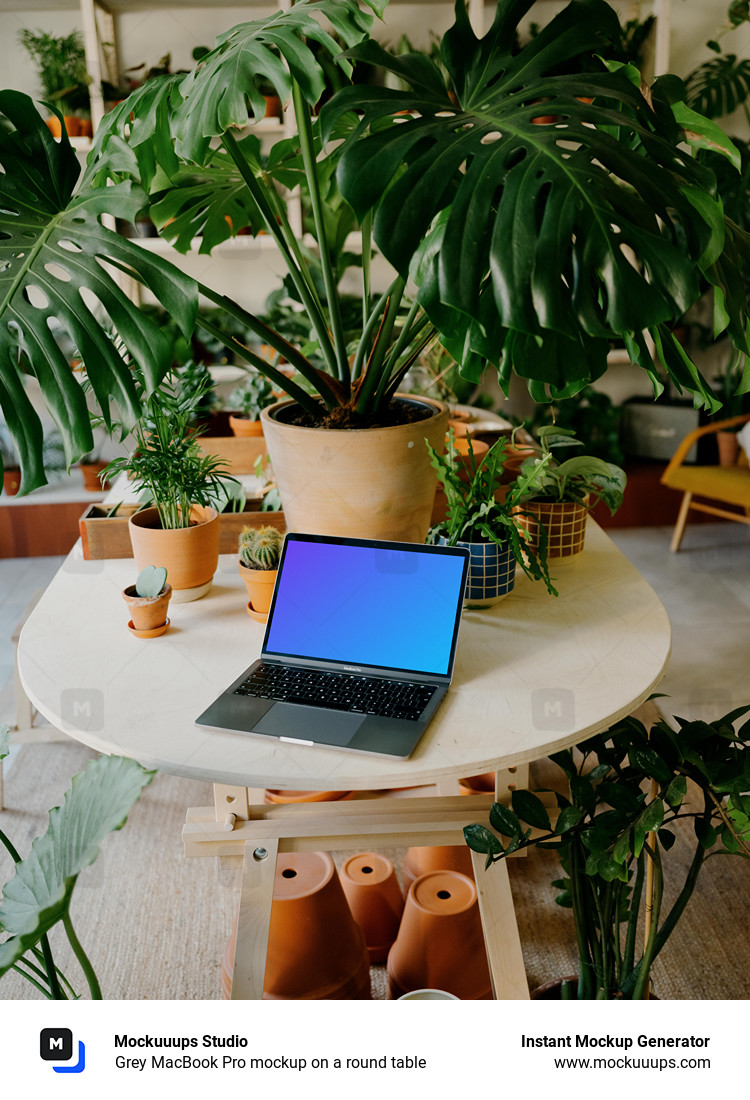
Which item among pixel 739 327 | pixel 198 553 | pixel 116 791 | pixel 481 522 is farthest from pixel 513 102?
pixel 116 791

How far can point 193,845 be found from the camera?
130 centimetres

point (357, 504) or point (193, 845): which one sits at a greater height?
point (357, 504)

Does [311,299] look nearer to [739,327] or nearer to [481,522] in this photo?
[481,522]

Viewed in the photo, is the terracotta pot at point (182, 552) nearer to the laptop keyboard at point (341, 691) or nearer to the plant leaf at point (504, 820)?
the laptop keyboard at point (341, 691)

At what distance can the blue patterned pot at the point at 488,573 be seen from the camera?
130cm

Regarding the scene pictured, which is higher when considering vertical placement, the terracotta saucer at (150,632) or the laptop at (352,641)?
the laptop at (352,641)

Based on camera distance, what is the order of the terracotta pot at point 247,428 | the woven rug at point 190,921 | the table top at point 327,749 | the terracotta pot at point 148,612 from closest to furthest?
the table top at point 327,749
the terracotta pot at point 148,612
the woven rug at point 190,921
the terracotta pot at point 247,428

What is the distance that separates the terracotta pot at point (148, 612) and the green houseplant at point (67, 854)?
364 millimetres

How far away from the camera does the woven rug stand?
1.52 m

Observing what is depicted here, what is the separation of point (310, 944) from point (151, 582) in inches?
23.8

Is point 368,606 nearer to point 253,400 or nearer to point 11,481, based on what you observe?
point 253,400

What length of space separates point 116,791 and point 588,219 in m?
0.74

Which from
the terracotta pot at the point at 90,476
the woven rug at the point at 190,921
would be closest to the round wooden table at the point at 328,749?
the woven rug at the point at 190,921
